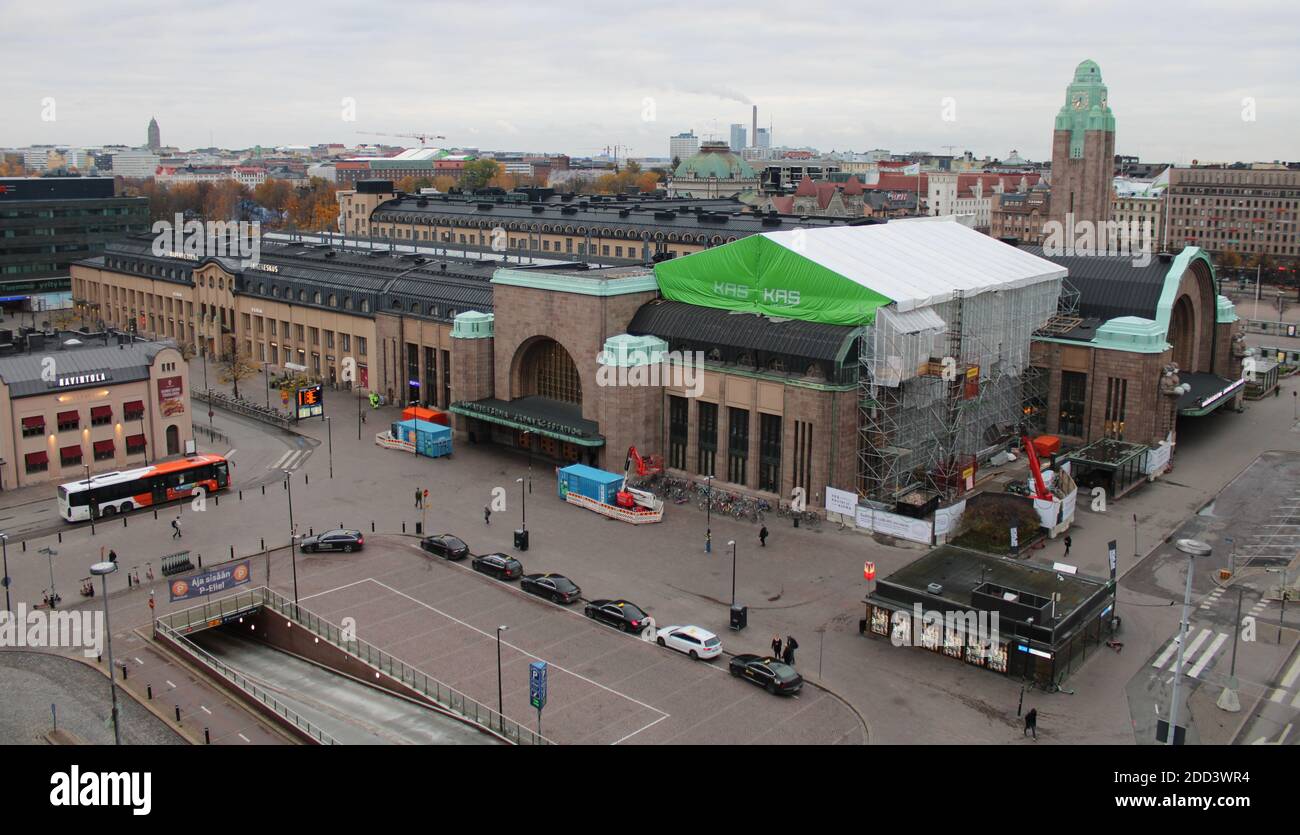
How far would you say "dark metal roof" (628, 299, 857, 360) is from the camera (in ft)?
197

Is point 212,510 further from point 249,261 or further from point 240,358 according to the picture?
point 249,261

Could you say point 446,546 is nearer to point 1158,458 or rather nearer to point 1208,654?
point 1208,654

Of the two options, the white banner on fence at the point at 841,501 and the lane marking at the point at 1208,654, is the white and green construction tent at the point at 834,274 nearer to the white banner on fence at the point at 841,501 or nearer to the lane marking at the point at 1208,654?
the white banner on fence at the point at 841,501

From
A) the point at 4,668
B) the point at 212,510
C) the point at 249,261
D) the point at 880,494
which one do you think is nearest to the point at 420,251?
the point at 249,261

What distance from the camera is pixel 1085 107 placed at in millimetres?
99500

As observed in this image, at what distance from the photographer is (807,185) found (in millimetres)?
185625

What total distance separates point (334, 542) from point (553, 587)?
1249 cm

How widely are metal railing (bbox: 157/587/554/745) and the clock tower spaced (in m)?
76.0
